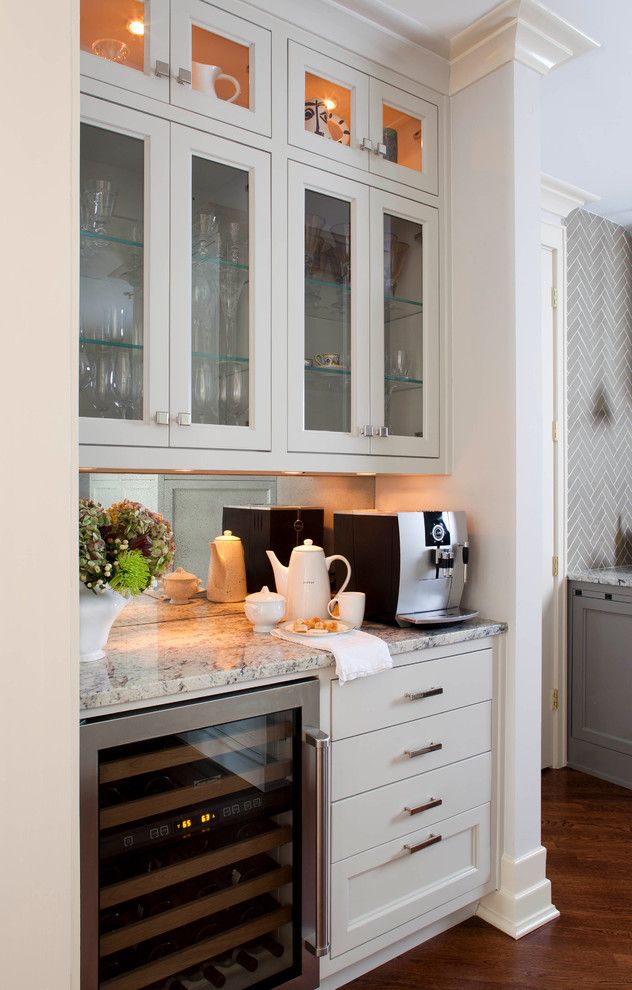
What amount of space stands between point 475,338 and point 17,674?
1715 mm

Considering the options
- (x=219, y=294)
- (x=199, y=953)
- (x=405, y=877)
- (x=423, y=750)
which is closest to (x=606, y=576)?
(x=423, y=750)

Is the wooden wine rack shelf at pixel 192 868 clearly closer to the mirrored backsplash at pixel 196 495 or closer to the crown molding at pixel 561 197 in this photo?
the mirrored backsplash at pixel 196 495

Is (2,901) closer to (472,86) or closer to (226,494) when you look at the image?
(226,494)

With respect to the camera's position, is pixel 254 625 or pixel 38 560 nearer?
pixel 38 560

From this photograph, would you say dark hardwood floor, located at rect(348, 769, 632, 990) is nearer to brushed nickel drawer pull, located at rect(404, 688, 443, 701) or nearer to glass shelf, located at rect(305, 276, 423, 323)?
brushed nickel drawer pull, located at rect(404, 688, 443, 701)

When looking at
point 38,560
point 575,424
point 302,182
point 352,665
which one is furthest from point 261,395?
point 575,424

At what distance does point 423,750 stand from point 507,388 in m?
1.11

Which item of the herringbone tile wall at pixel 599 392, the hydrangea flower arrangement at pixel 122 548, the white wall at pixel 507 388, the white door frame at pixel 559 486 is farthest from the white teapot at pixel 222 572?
the herringbone tile wall at pixel 599 392

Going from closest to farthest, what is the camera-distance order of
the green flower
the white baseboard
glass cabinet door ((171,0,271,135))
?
the green flower
glass cabinet door ((171,0,271,135))
the white baseboard

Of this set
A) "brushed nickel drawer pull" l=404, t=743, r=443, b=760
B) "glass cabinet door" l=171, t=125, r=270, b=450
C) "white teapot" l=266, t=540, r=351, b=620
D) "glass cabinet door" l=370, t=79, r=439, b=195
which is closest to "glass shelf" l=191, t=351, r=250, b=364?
"glass cabinet door" l=171, t=125, r=270, b=450

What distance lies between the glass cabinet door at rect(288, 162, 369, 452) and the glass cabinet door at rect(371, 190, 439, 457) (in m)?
0.05

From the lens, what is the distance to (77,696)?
46.7 inches

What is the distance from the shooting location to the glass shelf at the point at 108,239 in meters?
1.64

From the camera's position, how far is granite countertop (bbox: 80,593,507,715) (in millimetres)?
1435
